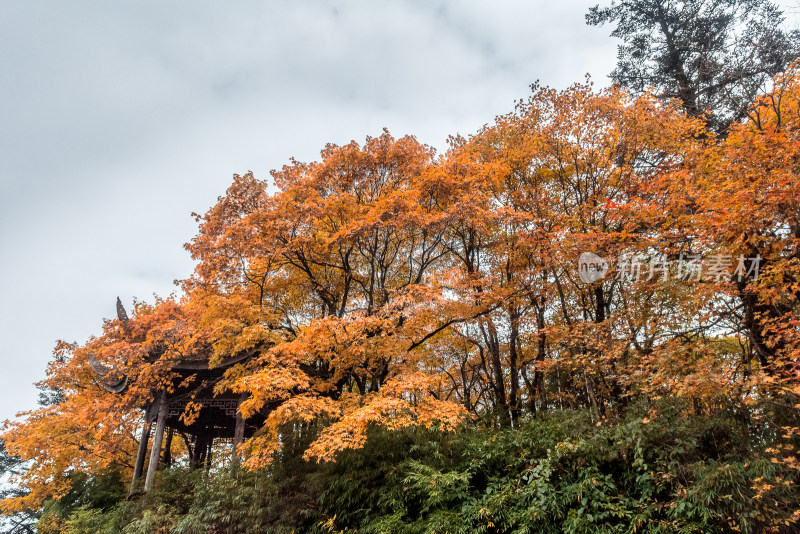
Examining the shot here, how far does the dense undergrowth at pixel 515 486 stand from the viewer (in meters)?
5.37

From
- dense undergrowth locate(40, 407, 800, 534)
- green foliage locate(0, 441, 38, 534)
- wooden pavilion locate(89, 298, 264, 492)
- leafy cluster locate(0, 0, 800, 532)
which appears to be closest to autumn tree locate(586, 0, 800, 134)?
leafy cluster locate(0, 0, 800, 532)

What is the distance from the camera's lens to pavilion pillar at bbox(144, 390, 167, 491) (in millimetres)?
9781

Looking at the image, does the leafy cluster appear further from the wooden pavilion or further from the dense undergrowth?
the wooden pavilion

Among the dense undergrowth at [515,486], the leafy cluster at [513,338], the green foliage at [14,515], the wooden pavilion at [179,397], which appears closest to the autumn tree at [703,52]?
the leafy cluster at [513,338]

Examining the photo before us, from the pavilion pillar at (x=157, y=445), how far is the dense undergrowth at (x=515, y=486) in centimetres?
42

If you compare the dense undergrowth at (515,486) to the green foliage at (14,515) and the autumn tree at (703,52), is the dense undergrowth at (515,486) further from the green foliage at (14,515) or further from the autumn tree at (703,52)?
the green foliage at (14,515)

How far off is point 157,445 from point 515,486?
888 cm

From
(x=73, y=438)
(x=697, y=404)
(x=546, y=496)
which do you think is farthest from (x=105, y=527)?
(x=697, y=404)

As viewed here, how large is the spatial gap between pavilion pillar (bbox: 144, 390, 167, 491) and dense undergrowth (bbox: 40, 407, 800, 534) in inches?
16.6

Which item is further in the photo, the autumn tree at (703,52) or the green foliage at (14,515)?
the green foliage at (14,515)

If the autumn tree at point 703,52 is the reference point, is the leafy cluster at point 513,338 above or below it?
below

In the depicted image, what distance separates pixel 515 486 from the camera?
7.02m

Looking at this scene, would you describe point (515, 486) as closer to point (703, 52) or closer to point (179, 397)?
point (179, 397)

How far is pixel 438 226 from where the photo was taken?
1023 cm
